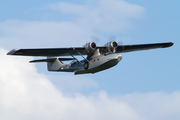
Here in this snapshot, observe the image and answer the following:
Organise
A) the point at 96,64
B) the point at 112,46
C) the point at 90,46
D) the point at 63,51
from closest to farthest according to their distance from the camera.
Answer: the point at 96,64, the point at 90,46, the point at 63,51, the point at 112,46

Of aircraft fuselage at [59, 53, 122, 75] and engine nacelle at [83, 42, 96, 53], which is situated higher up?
engine nacelle at [83, 42, 96, 53]

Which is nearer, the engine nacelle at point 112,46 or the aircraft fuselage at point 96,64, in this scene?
the aircraft fuselage at point 96,64

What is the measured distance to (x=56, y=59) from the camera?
36938 mm

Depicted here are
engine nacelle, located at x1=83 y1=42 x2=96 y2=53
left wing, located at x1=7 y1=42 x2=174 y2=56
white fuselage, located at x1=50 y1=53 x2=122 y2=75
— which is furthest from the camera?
engine nacelle, located at x1=83 y1=42 x2=96 y2=53

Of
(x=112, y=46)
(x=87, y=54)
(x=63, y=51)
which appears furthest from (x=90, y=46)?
(x=63, y=51)

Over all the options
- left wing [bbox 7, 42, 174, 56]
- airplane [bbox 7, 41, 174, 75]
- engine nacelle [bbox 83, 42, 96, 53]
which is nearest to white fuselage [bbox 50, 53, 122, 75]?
airplane [bbox 7, 41, 174, 75]

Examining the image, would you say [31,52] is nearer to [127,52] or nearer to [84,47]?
[84,47]

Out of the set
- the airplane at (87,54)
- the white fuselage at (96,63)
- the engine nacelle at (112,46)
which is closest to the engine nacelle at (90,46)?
the airplane at (87,54)

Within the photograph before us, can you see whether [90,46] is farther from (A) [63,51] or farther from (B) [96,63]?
(A) [63,51]

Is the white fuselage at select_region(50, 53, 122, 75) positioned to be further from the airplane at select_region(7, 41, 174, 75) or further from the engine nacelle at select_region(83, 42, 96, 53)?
the engine nacelle at select_region(83, 42, 96, 53)

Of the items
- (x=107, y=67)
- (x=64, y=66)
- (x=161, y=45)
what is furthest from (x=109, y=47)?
(x=161, y=45)

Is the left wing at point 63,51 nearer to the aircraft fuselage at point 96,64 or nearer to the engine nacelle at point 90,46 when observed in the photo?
the engine nacelle at point 90,46

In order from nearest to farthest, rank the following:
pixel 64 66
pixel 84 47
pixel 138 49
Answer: pixel 84 47
pixel 64 66
pixel 138 49

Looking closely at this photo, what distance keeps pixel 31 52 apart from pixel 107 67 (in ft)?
21.9
